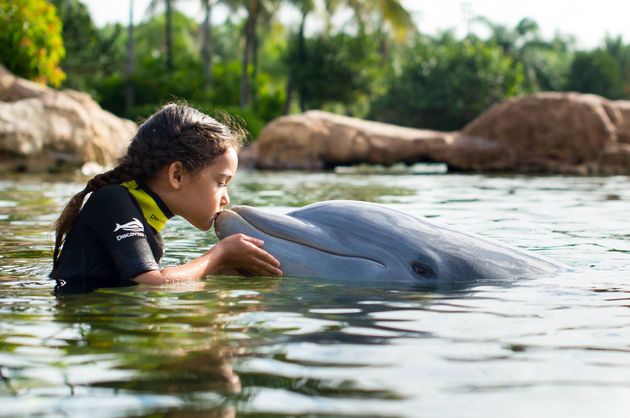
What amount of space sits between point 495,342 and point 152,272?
5.27 feet

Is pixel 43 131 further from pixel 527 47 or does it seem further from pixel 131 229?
pixel 527 47

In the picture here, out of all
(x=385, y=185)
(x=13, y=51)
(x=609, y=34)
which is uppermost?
(x=609, y=34)

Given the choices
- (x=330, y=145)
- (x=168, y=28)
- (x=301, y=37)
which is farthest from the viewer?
(x=168, y=28)

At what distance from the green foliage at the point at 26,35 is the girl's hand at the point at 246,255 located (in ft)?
52.7

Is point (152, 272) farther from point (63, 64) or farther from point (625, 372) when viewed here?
point (63, 64)

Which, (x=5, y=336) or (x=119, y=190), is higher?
(x=119, y=190)

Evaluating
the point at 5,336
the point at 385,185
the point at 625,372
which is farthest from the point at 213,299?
the point at 385,185

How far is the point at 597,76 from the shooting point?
152ft

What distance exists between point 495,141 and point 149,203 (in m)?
17.8

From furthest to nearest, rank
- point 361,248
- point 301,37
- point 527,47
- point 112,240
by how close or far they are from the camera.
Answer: point 527,47
point 301,37
point 361,248
point 112,240

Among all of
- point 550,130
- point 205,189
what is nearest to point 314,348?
point 205,189

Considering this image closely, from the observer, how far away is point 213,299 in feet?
12.1

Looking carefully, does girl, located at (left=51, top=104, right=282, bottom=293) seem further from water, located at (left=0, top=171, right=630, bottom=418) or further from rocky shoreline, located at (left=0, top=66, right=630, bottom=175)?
rocky shoreline, located at (left=0, top=66, right=630, bottom=175)

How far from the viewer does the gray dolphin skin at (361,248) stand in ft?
13.7
